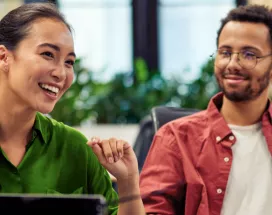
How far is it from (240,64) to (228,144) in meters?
0.29

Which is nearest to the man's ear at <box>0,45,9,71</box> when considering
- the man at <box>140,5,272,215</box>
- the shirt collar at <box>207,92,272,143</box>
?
the man at <box>140,5,272,215</box>

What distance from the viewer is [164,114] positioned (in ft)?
7.97

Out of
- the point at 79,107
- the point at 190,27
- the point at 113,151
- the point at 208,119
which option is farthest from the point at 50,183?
the point at 190,27

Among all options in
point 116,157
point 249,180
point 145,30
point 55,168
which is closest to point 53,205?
point 116,157

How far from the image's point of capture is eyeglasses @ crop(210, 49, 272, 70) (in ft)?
7.25

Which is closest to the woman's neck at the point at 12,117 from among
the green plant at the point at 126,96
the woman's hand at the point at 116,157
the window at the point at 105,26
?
the woman's hand at the point at 116,157

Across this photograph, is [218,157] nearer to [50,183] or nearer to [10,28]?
[50,183]

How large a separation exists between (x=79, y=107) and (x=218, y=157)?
2620 millimetres

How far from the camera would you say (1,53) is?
69.2 inches

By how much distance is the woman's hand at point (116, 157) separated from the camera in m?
1.65

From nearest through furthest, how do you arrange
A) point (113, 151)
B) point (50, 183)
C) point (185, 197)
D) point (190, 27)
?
point (113, 151) → point (50, 183) → point (185, 197) → point (190, 27)

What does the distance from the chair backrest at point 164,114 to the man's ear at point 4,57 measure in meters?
0.79

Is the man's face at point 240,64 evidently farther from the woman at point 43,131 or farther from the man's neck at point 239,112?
the woman at point 43,131

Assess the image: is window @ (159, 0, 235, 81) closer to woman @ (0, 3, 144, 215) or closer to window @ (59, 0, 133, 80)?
window @ (59, 0, 133, 80)
